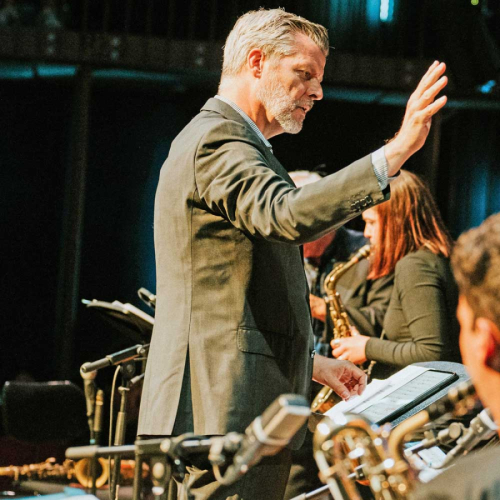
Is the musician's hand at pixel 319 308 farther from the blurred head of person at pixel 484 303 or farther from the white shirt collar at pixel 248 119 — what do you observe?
the blurred head of person at pixel 484 303

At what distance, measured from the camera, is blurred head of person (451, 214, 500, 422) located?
104cm

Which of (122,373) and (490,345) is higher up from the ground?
(490,345)

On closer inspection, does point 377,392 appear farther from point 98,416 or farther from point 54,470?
point 54,470

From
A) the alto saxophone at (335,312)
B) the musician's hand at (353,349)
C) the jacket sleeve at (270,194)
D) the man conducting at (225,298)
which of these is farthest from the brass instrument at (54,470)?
the jacket sleeve at (270,194)

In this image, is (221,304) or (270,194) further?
(221,304)

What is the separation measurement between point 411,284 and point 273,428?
209 centimetres

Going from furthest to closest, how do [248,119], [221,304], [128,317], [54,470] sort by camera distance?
[54,470]
[128,317]
[248,119]
[221,304]

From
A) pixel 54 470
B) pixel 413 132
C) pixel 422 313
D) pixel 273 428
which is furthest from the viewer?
pixel 54 470

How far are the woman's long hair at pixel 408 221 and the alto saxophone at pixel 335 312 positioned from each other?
0.53 m

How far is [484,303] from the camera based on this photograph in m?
1.04

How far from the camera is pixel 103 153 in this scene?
530cm

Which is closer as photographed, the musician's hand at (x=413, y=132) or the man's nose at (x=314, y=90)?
the musician's hand at (x=413, y=132)

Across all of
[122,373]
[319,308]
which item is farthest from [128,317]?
[319,308]

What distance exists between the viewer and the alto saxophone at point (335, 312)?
369 centimetres
